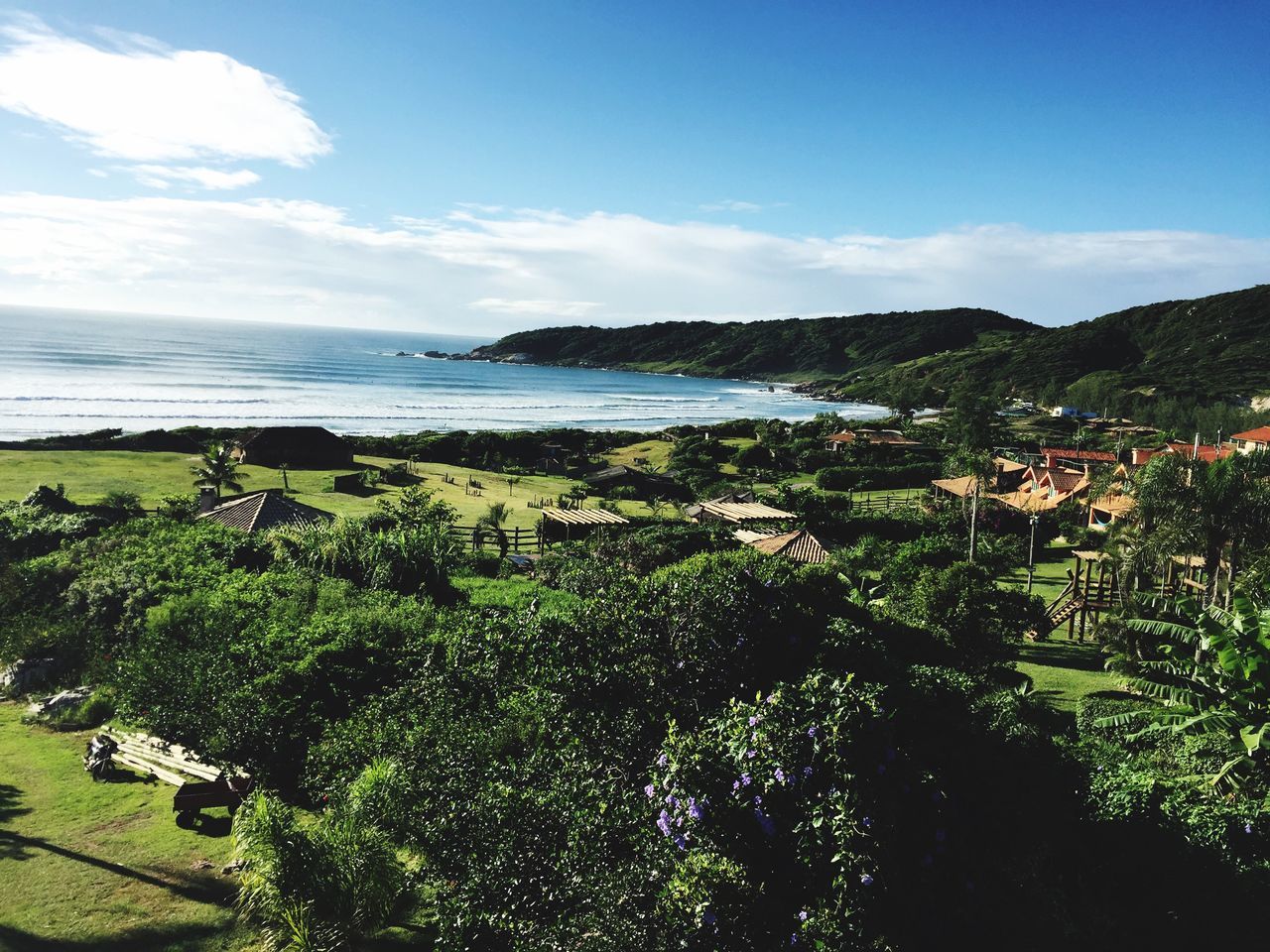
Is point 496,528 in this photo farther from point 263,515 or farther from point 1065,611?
point 1065,611

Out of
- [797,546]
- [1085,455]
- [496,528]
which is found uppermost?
[1085,455]

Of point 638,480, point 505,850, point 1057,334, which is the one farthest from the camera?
point 1057,334

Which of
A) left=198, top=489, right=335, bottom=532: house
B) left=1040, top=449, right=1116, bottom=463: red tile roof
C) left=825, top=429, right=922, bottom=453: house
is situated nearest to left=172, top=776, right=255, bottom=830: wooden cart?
left=198, top=489, right=335, bottom=532: house

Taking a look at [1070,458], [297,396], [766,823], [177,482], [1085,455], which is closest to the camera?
[766,823]

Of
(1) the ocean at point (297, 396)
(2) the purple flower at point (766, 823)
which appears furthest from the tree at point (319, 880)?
(1) the ocean at point (297, 396)

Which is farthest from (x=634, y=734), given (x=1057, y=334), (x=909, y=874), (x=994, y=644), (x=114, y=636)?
(x=1057, y=334)

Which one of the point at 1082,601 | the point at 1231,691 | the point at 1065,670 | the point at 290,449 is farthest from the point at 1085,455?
the point at 290,449

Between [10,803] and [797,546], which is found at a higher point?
[797,546]

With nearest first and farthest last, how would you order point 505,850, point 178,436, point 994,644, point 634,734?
1. point 505,850
2. point 634,734
3. point 994,644
4. point 178,436

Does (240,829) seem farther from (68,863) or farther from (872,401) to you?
(872,401)
